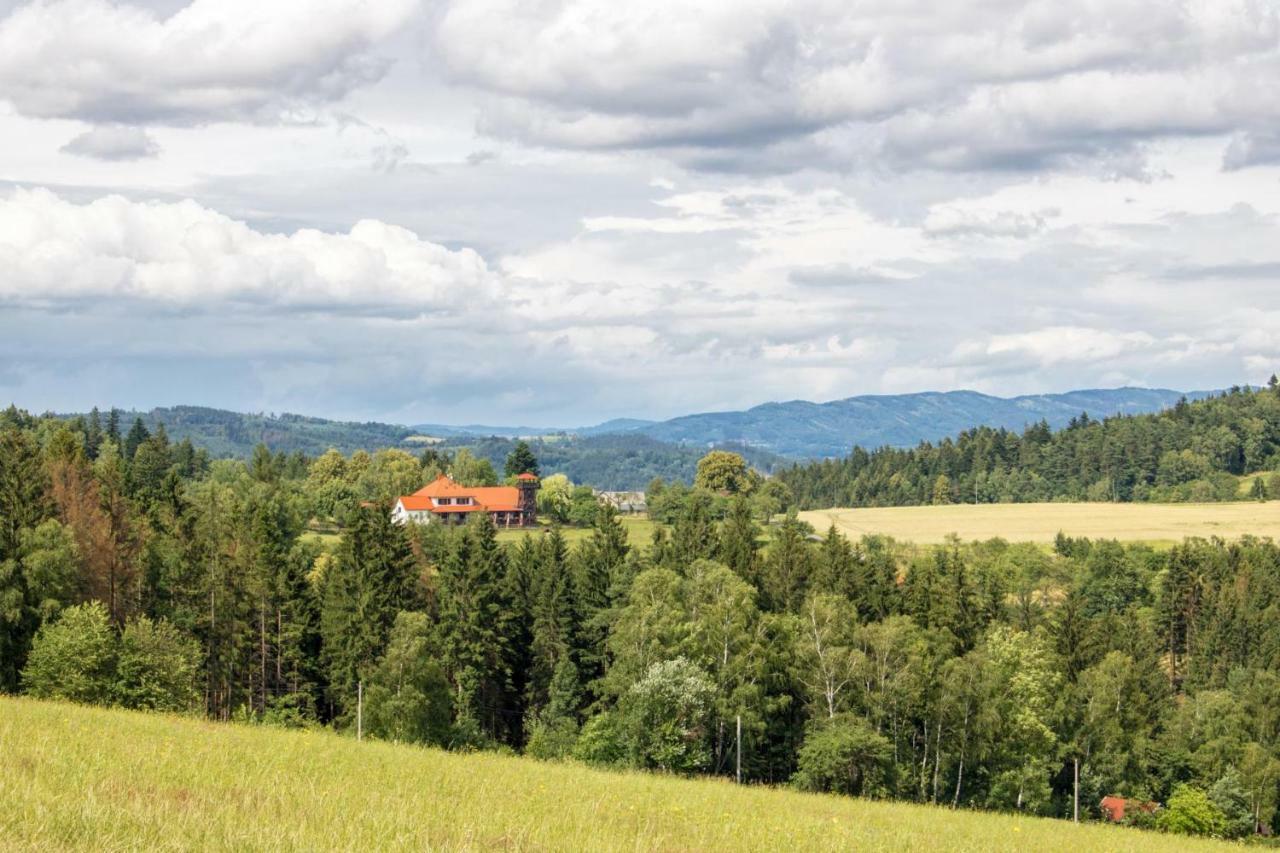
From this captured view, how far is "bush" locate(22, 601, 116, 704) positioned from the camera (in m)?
50.4

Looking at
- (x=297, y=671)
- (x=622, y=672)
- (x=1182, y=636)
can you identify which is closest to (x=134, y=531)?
(x=297, y=671)

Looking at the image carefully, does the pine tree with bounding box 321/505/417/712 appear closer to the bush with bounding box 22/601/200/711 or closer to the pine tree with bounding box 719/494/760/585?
the bush with bounding box 22/601/200/711

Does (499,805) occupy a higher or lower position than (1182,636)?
higher

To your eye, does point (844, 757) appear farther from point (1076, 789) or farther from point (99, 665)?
point (99, 665)

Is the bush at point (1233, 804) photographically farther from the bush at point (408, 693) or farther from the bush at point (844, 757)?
the bush at point (408, 693)

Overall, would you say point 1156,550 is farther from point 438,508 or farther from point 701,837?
point 701,837

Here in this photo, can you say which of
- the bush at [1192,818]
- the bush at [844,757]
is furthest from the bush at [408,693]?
the bush at [1192,818]

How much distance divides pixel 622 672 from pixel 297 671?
74.6 feet

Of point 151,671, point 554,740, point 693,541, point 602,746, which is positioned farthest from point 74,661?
point 693,541

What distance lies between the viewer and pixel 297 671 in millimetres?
70500

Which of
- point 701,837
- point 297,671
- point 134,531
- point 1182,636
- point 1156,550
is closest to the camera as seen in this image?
point 701,837

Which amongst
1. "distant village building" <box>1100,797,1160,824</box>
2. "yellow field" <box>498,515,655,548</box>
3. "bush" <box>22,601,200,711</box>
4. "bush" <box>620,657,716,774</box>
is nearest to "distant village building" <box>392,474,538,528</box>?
"yellow field" <box>498,515,655,548</box>

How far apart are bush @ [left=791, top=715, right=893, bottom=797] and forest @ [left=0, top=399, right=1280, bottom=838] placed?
0.15 metres

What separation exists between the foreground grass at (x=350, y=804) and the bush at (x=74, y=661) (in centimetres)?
2139
